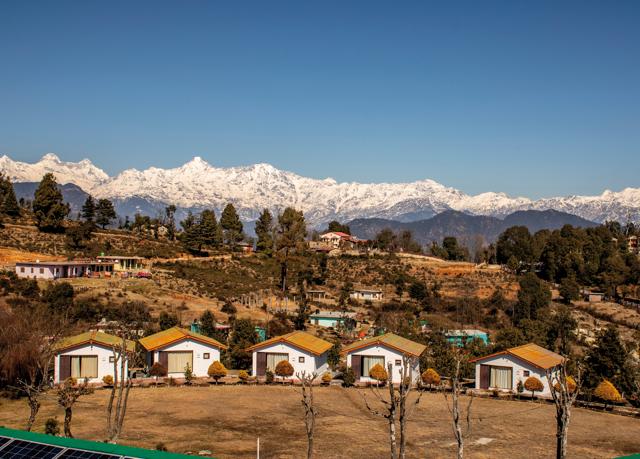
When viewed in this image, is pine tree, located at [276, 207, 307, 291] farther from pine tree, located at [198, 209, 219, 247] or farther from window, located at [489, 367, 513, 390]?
window, located at [489, 367, 513, 390]

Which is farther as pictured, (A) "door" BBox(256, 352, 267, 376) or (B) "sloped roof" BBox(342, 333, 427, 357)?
(A) "door" BBox(256, 352, 267, 376)

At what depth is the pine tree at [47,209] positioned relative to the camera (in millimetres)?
89438

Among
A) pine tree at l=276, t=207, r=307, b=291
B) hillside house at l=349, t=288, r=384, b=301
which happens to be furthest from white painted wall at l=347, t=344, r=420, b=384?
hillside house at l=349, t=288, r=384, b=301

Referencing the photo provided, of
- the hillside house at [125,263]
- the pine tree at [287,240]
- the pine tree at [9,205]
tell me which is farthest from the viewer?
the pine tree at [9,205]

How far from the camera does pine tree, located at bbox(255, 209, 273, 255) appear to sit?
348 feet

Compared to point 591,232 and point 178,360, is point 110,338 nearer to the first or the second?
point 178,360

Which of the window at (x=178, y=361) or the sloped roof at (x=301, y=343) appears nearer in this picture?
the window at (x=178, y=361)

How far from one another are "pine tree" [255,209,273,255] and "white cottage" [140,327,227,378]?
190 ft

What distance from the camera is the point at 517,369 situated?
3956cm

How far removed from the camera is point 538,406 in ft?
118

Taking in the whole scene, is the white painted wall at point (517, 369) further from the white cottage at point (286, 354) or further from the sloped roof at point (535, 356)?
the white cottage at point (286, 354)

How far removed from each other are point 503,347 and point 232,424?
24558 mm

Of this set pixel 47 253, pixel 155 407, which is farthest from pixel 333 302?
pixel 155 407

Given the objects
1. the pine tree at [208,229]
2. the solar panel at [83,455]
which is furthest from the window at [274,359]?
the pine tree at [208,229]
